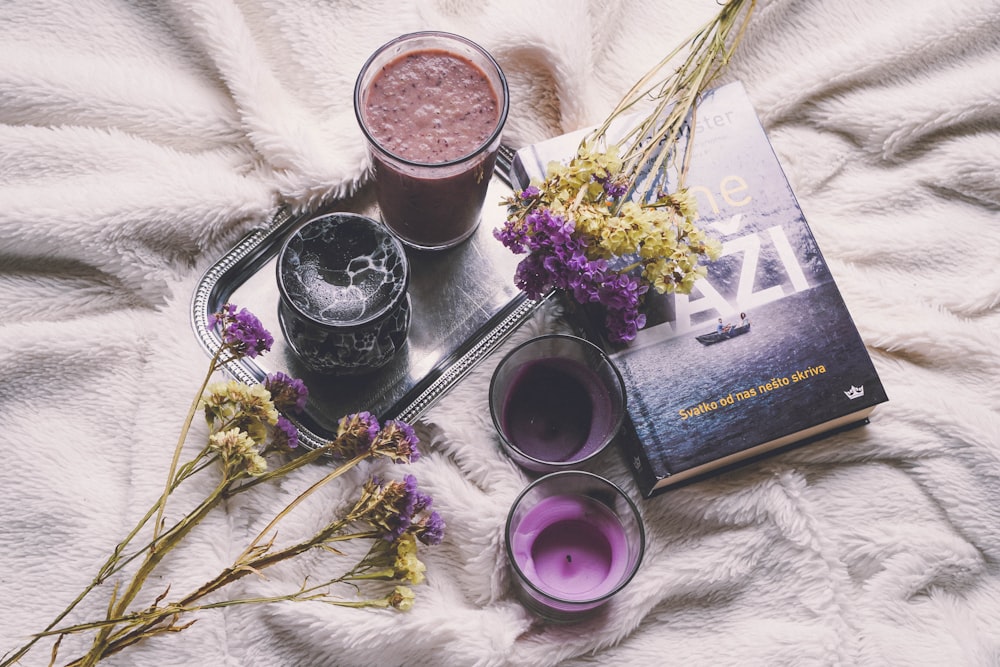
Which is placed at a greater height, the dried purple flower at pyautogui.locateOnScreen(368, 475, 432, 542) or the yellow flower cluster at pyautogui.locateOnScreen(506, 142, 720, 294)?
the yellow flower cluster at pyautogui.locateOnScreen(506, 142, 720, 294)

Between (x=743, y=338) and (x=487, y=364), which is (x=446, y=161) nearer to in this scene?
(x=487, y=364)

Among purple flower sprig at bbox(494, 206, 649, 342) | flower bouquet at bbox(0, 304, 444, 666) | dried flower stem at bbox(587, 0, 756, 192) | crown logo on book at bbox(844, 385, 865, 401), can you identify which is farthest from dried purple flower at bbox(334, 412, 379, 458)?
crown logo on book at bbox(844, 385, 865, 401)

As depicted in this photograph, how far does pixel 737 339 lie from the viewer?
103 cm

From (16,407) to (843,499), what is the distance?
1033 mm

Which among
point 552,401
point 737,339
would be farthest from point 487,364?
point 737,339

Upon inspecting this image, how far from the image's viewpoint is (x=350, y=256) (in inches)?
37.9

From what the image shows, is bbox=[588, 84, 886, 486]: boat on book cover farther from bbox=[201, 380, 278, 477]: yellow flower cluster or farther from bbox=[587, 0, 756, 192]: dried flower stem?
bbox=[201, 380, 278, 477]: yellow flower cluster

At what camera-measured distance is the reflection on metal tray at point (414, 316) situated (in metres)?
1.04

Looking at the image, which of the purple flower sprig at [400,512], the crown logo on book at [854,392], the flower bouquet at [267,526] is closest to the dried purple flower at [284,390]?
the flower bouquet at [267,526]

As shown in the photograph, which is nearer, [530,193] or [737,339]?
[530,193]

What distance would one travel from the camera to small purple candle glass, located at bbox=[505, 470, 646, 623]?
981 millimetres

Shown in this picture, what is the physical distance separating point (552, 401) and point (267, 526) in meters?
0.36

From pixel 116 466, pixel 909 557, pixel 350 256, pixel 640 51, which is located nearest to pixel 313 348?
pixel 350 256

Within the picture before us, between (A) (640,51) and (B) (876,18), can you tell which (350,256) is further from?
(B) (876,18)
